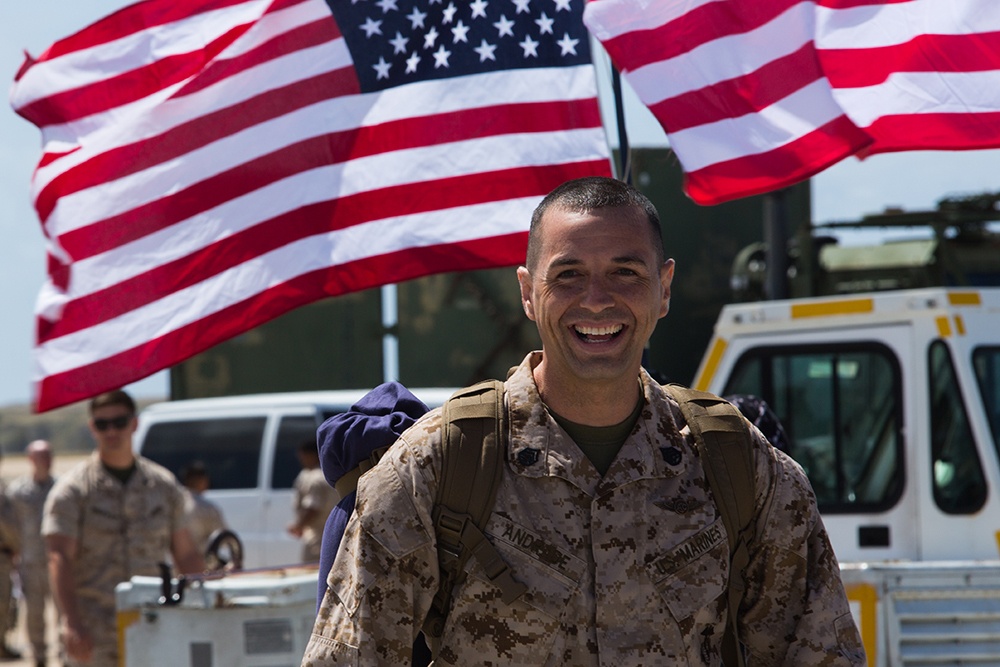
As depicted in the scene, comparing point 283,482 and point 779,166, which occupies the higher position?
point 779,166

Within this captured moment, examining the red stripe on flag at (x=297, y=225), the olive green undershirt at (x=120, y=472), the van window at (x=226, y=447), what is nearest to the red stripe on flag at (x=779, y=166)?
the red stripe on flag at (x=297, y=225)

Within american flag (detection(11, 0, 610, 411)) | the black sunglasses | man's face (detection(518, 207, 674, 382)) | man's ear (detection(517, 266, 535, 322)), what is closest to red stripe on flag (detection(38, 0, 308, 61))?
american flag (detection(11, 0, 610, 411))

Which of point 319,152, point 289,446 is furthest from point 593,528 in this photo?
point 289,446

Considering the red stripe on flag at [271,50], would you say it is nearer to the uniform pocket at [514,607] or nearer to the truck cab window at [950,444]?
the truck cab window at [950,444]

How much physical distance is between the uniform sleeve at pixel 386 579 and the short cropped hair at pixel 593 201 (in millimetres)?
502

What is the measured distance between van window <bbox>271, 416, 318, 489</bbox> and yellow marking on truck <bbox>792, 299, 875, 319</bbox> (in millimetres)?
5698

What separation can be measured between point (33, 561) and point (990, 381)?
867 cm

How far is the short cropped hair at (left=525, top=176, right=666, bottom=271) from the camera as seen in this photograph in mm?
2633

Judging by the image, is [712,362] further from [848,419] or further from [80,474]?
[80,474]

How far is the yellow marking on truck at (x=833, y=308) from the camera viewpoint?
18.7 feet

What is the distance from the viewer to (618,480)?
2.56 meters

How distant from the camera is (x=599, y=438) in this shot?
264 cm

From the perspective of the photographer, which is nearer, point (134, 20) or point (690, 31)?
point (690, 31)

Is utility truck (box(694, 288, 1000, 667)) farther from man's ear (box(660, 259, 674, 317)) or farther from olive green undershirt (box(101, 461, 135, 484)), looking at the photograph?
olive green undershirt (box(101, 461, 135, 484))
